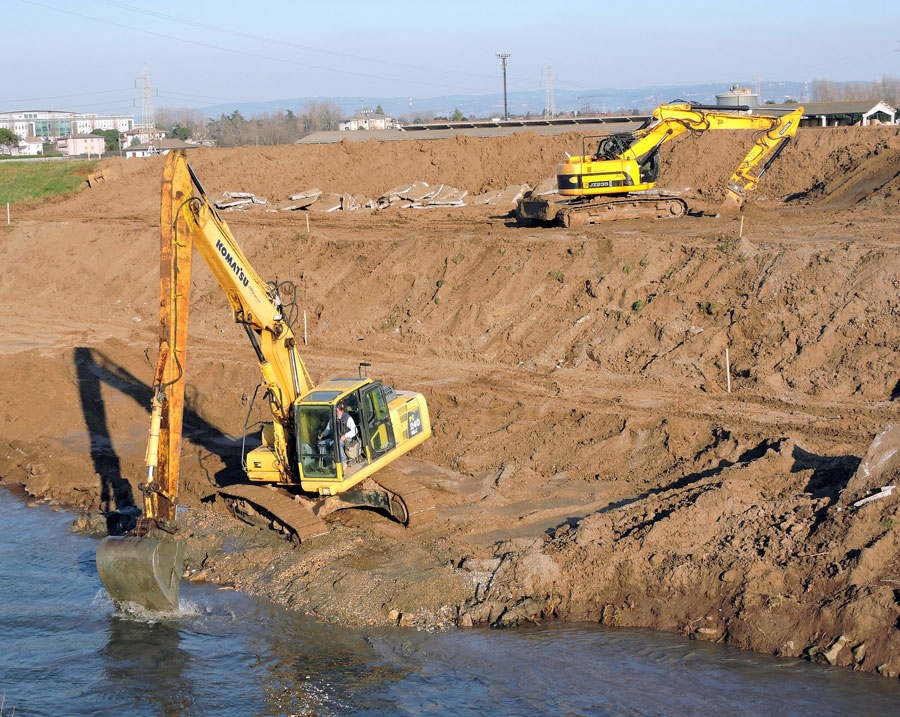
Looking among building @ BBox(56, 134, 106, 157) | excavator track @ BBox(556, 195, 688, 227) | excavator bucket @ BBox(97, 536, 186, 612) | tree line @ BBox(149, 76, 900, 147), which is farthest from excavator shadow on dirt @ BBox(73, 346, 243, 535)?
building @ BBox(56, 134, 106, 157)

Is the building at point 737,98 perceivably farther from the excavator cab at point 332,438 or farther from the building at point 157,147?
the building at point 157,147

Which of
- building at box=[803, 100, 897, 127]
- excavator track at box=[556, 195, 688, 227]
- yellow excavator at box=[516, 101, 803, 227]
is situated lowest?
excavator track at box=[556, 195, 688, 227]

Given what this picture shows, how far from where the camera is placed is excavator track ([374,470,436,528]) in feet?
51.1

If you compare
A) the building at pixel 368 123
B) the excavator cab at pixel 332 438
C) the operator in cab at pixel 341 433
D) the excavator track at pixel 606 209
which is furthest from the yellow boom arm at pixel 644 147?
the building at pixel 368 123

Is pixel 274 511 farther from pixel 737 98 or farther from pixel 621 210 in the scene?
pixel 737 98

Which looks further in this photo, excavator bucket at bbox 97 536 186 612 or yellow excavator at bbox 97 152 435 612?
yellow excavator at bbox 97 152 435 612

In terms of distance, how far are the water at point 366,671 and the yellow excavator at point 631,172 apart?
1708cm

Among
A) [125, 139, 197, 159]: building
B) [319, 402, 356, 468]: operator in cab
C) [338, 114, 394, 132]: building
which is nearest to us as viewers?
[319, 402, 356, 468]: operator in cab

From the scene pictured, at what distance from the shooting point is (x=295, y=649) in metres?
13.1

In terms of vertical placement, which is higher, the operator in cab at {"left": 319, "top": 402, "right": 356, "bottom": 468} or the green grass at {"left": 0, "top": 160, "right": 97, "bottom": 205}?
the green grass at {"left": 0, "top": 160, "right": 97, "bottom": 205}

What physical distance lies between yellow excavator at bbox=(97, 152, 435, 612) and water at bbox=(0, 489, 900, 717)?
0.88 m

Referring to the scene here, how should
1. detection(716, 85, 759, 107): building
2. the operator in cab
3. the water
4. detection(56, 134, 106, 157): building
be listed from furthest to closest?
detection(56, 134, 106, 157): building → detection(716, 85, 759, 107): building → the operator in cab → the water

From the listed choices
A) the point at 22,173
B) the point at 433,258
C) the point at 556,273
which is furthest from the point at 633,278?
the point at 22,173

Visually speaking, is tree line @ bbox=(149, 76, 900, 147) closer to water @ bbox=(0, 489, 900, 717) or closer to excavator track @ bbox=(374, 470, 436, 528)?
excavator track @ bbox=(374, 470, 436, 528)
